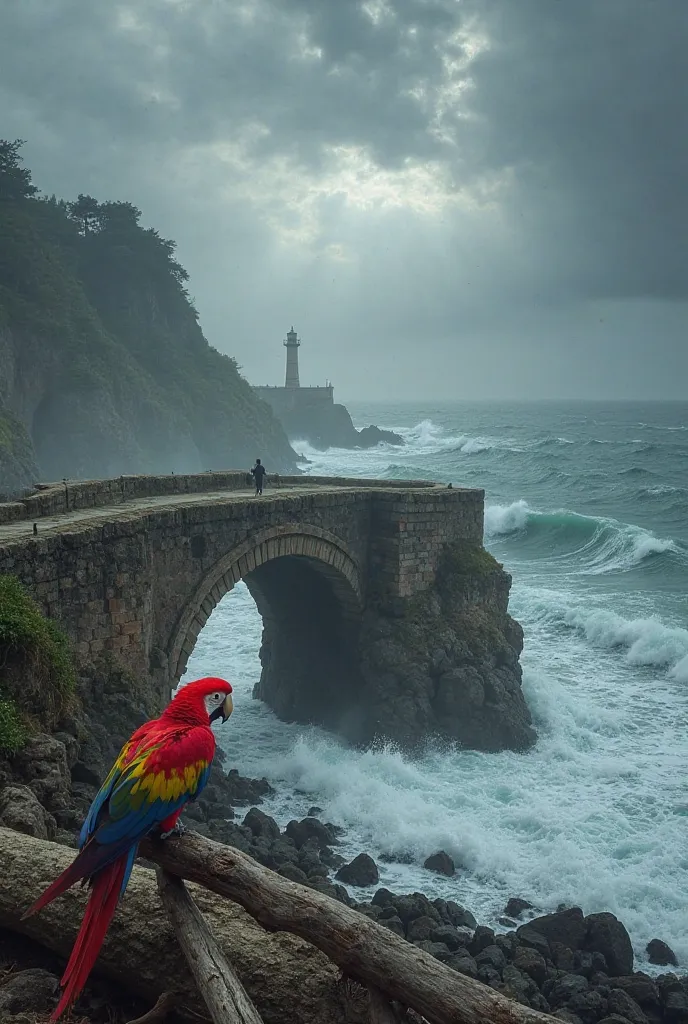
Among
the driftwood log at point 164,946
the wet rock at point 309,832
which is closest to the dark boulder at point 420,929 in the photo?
the wet rock at point 309,832

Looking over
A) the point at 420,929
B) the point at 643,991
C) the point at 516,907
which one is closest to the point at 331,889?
the point at 420,929

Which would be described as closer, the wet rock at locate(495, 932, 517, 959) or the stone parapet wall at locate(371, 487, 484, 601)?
the wet rock at locate(495, 932, 517, 959)

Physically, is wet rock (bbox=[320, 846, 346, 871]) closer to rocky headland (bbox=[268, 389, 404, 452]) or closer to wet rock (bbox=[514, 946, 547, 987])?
wet rock (bbox=[514, 946, 547, 987])

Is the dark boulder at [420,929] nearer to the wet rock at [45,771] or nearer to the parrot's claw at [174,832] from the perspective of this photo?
the wet rock at [45,771]

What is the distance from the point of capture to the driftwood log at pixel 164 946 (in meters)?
4.61

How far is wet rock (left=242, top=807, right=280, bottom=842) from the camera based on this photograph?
15.3m

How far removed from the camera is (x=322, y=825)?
16016 millimetres

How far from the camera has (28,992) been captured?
4797mm

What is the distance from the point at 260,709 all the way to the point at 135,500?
693cm

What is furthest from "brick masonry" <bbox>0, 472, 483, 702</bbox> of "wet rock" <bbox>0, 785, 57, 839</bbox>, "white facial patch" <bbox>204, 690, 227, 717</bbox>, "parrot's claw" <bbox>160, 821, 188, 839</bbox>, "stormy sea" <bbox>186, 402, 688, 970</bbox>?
"parrot's claw" <bbox>160, 821, 188, 839</bbox>

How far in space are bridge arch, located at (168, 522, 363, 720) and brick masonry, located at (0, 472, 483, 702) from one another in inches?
2.8

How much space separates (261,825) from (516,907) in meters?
4.45

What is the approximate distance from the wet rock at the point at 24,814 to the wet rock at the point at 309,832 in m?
7.98

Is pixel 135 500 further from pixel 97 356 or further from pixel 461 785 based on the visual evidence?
pixel 97 356
